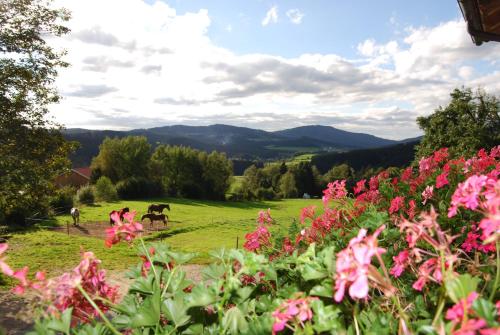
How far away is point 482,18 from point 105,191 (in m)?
54.9

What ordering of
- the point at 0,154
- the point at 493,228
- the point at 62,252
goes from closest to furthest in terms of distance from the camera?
1. the point at 493,228
2. the point at 0,154
3. the point at 62,252

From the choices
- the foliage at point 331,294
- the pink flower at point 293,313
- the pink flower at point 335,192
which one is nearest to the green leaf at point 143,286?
the foliage at point 331,294

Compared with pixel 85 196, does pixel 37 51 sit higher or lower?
higher

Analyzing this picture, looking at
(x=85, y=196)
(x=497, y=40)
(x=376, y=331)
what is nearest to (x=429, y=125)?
(x=497, y=40)

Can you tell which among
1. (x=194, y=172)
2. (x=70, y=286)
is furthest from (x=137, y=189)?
(x=70, y=286)

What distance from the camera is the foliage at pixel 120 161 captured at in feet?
225

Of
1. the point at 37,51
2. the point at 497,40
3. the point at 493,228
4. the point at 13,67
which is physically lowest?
the point at 493,228

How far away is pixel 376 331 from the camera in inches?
47.7

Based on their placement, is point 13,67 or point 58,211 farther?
point 58,211

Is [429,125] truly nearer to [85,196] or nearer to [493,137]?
[493,137]

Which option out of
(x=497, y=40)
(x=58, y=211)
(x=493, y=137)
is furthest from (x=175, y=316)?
(x=58, y=211)

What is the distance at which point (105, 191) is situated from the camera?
54000mm

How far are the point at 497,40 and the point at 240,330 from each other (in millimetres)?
6991

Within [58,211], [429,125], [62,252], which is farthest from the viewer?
[58,211]
